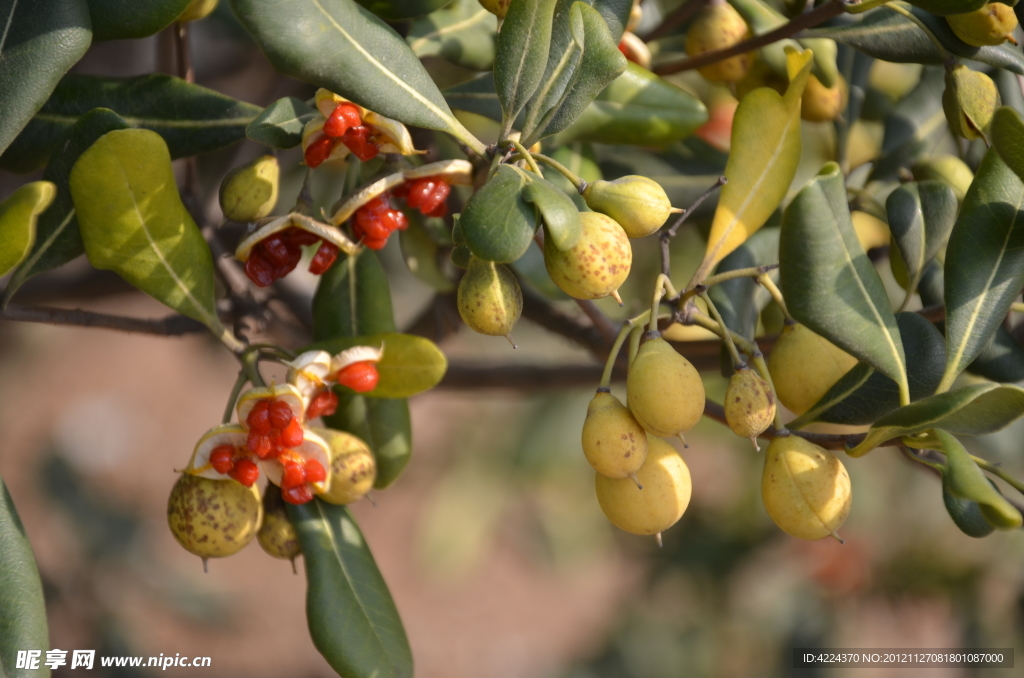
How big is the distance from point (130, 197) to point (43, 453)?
257 centimetres

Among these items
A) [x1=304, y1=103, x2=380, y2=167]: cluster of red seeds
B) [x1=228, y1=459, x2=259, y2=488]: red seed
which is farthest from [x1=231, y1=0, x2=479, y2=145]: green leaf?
[x1=228, y1=459, x2=259, y2=488]: red seed

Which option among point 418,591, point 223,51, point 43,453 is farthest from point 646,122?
point 418,591

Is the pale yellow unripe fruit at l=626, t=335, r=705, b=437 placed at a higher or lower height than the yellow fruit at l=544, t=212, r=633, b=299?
lower

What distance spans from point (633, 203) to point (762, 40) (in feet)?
1.49

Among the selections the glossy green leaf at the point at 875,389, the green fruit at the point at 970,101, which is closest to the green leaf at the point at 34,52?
the glossy green leaf at the point at 875,389

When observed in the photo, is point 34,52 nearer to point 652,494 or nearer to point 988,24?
point 652,494

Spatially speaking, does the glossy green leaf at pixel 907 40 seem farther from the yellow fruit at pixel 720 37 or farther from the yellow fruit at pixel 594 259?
the yellow fruit at pixel 594 259

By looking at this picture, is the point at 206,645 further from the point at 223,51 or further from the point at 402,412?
the point at 402,412

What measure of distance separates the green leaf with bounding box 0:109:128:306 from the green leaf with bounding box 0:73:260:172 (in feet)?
0.18

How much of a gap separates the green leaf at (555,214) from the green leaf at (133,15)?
0.38 m

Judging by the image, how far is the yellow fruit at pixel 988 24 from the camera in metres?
0.83

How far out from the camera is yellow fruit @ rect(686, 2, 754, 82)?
3.58 feet

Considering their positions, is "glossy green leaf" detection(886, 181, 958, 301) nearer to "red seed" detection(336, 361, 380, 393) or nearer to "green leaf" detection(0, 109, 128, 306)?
"red seed" detection(336, 361, 380, 393)

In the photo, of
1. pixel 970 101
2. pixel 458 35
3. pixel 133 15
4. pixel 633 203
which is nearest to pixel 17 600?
pixel 133 15
